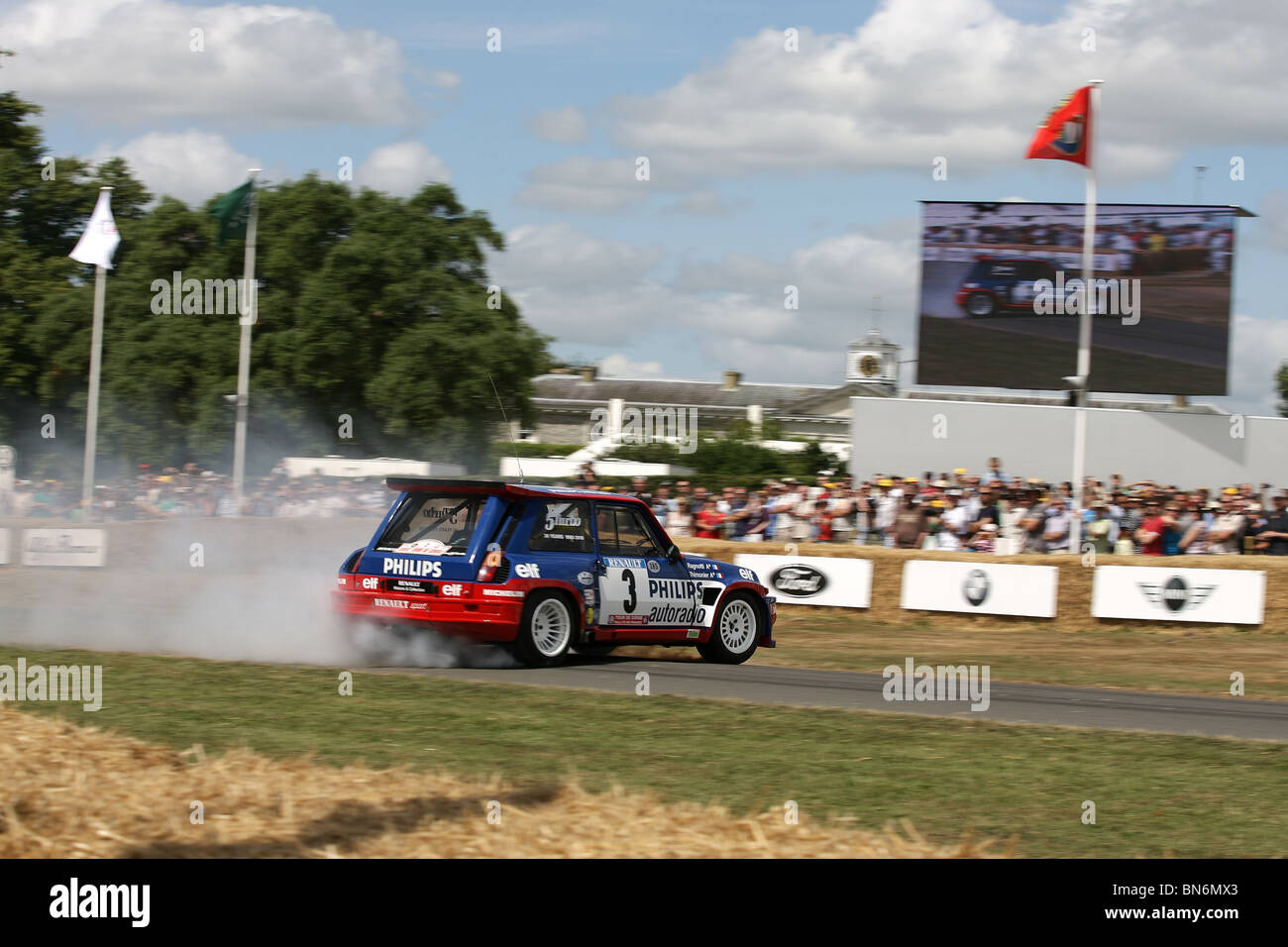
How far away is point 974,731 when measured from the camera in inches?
399

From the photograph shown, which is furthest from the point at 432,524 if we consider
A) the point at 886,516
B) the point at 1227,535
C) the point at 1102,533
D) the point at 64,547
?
the point at 64,547

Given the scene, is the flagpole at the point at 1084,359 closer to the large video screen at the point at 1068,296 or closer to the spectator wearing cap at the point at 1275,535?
the spectator wearing cap at the point at 1275,535

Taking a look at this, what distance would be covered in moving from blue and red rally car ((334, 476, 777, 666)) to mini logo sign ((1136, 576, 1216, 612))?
8546mm

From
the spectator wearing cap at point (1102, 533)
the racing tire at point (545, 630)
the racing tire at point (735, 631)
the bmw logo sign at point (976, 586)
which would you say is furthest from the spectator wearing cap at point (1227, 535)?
the racing tire at point (545, 630)

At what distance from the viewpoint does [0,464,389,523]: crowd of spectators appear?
89.3 ft

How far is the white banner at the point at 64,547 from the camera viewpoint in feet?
78.1

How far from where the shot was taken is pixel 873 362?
10088 centimetres

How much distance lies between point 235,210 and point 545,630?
21765mm

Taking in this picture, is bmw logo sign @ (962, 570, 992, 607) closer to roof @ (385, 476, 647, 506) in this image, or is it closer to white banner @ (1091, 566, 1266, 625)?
white banner @ (1091, 566, 1266, 625)

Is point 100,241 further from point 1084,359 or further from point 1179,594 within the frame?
point 1179,594

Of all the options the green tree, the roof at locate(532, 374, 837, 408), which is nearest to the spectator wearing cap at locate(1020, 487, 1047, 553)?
the green tree

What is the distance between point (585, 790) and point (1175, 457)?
37.0 metres

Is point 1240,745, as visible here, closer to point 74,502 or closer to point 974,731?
point 974,731
